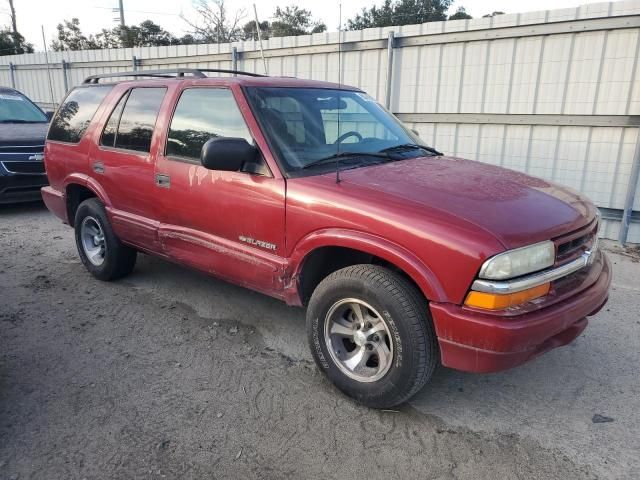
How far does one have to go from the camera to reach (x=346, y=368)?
9.68ft

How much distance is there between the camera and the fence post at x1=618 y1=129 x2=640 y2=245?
19.4 feet

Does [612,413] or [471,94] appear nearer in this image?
[612,413]

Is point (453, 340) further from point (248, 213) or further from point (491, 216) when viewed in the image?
point (248, 213)

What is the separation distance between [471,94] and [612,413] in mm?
5305

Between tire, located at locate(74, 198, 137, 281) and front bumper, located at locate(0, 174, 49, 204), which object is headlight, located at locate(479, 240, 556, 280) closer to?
tire, located at locate(74, 198, 137, 281)

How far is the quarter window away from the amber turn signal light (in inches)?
111

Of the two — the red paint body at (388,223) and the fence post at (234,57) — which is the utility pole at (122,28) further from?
the red paint body at (388,223)

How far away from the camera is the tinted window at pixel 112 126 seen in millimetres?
4332

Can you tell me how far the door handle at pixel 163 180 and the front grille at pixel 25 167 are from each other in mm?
4703

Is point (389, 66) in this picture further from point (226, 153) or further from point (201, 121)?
point (226, 153)

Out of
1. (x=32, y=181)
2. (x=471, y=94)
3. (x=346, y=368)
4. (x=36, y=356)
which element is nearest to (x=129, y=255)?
(x=36, y=356)

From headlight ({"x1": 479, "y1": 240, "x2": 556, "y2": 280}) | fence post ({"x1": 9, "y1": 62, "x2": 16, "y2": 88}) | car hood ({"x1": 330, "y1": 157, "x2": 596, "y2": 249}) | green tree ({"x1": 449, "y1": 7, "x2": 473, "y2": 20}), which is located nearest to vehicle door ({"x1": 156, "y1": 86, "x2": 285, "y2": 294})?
car hood ({"x1": 330, "y1": 157, "x2": 596, "y2": 249})

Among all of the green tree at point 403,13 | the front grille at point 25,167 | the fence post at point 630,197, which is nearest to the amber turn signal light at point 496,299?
the fence post at point 630,197

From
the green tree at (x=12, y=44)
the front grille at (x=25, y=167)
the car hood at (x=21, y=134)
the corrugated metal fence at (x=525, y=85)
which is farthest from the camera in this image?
the green tree at (x=12, y=44)
